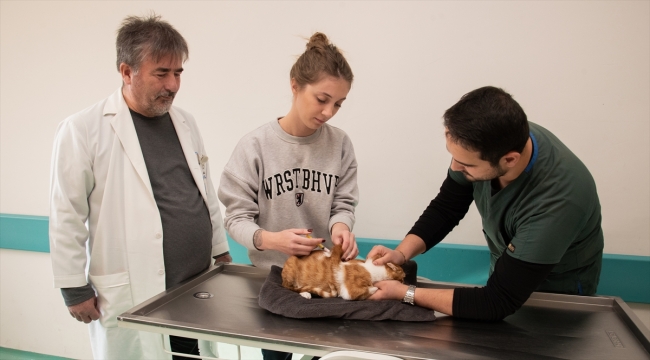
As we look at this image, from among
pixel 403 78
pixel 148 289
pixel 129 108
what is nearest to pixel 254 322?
pixel 148 289

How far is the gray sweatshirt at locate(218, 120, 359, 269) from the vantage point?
1.77 m

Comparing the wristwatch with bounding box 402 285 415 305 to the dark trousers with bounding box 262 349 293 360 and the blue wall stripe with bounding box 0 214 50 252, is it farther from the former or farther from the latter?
the blue wall stripe with bounding box 0 214 50 252

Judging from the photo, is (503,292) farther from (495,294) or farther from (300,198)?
(300,198)

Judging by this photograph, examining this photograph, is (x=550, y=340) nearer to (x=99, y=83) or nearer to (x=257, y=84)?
(x=257, y=84)

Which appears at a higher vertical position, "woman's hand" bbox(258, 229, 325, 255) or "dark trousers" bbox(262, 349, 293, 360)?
"woman's hand" bbox(258, 229, 325, 255)

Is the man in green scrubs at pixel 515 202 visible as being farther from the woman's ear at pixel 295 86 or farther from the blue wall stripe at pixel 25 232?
the blue wall stripe at pixel 25 232

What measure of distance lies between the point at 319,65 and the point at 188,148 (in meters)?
0.77

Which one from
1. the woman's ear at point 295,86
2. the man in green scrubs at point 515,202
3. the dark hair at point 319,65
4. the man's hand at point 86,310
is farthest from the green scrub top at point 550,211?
the man's hand at point 86,310

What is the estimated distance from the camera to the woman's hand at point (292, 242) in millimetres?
1596

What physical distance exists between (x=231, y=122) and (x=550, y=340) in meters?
2.18

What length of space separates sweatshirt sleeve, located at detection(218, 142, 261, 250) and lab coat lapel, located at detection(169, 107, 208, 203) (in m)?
0.35

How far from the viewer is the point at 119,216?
6.31 feet

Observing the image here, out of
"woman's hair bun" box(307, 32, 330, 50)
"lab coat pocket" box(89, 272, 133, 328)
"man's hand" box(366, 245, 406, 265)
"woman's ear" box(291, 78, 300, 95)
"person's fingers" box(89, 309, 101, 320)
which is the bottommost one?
"person's fingers" box(89, 309, 101, 320)

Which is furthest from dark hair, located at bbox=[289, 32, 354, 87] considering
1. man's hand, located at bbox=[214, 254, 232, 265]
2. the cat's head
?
man's hand, located at bbox=[214, 254, 232, 265]
